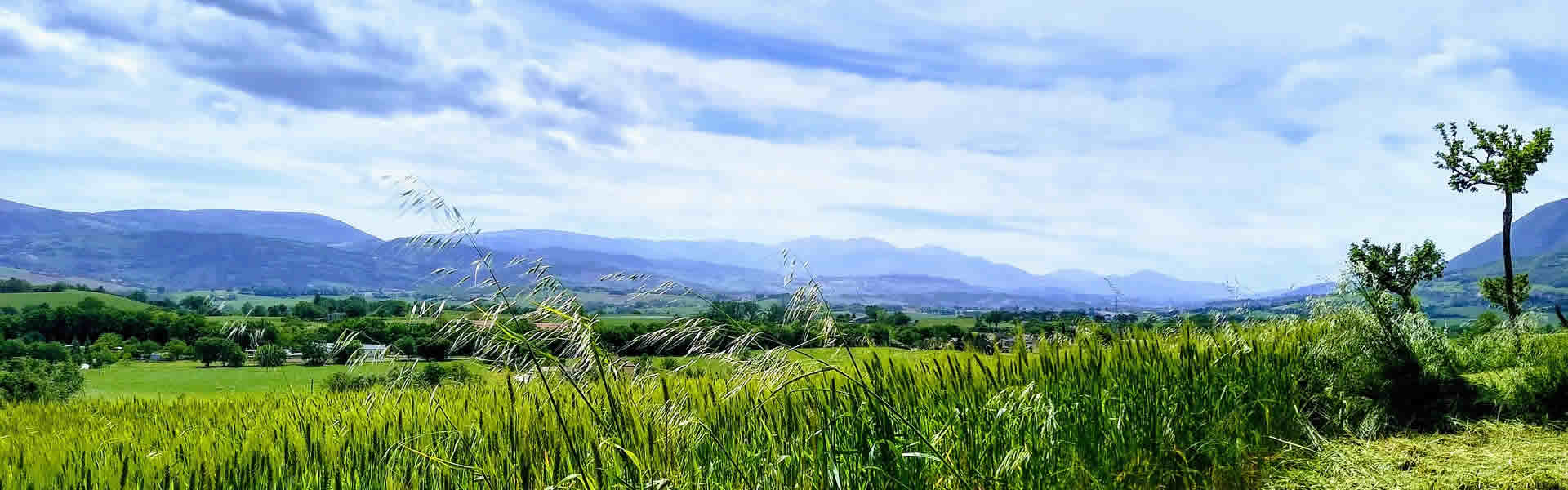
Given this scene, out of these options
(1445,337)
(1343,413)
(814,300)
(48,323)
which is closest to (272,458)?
Answer: (814,300)

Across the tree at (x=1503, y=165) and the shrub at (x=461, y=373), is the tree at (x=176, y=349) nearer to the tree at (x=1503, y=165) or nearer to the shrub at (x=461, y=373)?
the shrub at (x=461, y=373)

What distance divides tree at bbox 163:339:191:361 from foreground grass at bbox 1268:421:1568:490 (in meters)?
43.0

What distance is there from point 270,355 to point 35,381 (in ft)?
71.1

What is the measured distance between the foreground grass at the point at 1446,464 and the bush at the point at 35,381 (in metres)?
22.8

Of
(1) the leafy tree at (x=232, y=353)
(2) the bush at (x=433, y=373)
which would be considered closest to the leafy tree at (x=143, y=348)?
(1) the leafy tree at (x=232, y=353)

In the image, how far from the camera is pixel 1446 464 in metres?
4.29

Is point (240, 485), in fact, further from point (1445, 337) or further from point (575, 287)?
point (1445, 337)

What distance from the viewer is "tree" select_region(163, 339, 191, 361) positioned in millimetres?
34969

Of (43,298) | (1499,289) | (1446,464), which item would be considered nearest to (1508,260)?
(1499,289)

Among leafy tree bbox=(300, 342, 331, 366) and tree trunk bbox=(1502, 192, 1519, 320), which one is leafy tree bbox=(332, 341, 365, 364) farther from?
tree trunk bbox=(1502, 192, 1519, 320)

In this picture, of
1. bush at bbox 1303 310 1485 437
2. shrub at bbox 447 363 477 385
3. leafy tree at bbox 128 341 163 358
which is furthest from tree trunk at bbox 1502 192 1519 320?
leafy tree at bbox 128 341 163 358

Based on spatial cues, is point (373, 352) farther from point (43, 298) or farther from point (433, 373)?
point (43, 298)

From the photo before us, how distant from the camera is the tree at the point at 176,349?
115ft

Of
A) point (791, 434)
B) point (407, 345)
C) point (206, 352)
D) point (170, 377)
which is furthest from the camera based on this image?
point (206, 352)
